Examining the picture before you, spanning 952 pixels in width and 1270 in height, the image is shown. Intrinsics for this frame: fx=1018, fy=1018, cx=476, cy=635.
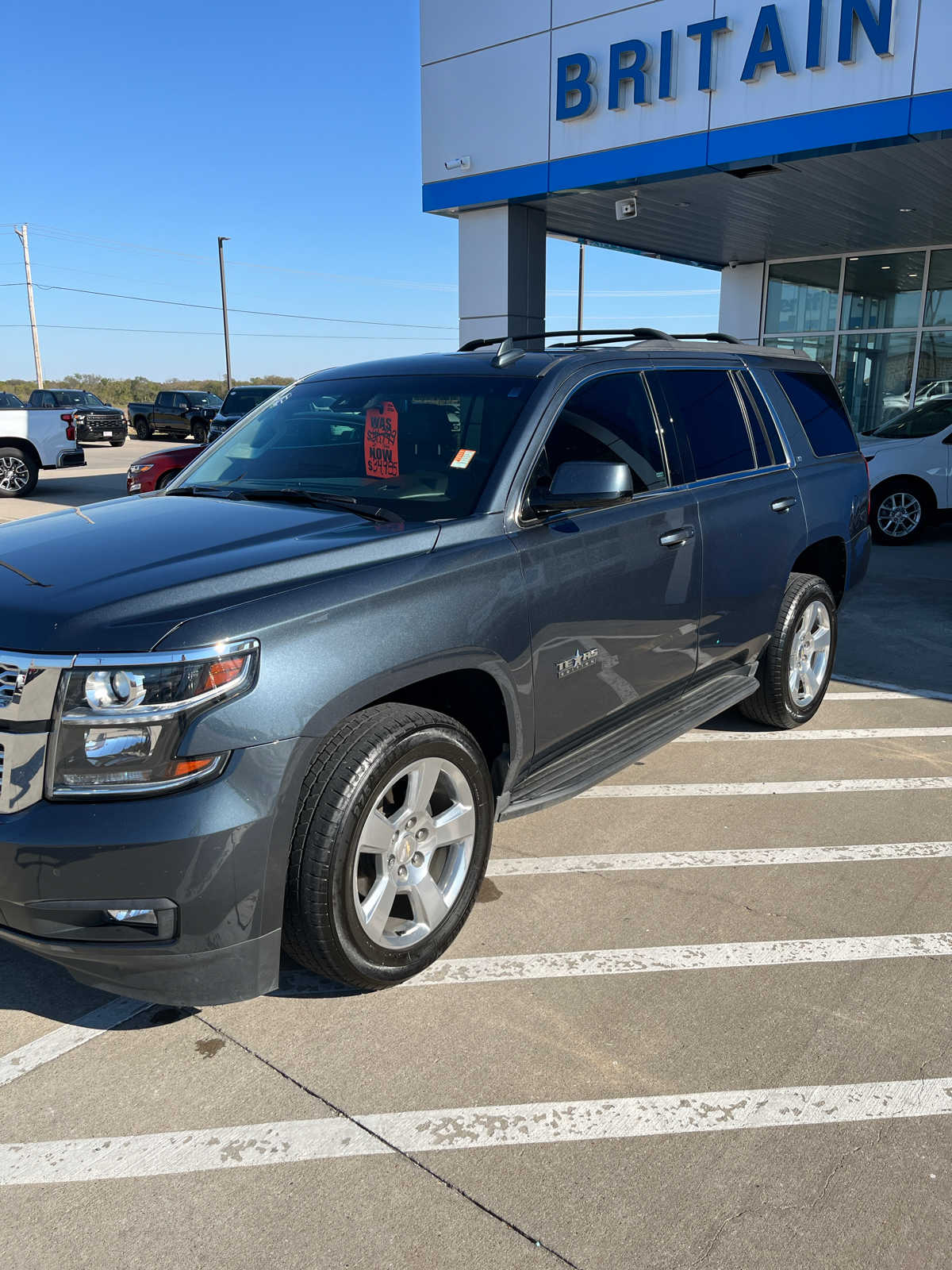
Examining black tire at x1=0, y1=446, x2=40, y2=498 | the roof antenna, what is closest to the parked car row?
the roof antenna

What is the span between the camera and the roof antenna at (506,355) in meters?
4.00

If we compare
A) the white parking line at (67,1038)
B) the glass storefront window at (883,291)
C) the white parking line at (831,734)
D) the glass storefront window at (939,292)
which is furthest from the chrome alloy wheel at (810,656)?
the glass storefront window at (883,291)

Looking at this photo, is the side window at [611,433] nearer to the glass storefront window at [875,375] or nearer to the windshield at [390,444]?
the windshield at [390,444]

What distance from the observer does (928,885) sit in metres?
3.83

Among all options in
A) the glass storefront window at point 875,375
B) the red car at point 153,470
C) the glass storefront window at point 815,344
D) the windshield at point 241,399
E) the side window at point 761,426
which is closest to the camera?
the side window at point 761,426

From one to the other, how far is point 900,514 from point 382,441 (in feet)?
31.9

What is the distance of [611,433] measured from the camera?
4.02 metres

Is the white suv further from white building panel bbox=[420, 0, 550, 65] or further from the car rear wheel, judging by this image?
white building panel bbox=[420, 0, 550, 65]

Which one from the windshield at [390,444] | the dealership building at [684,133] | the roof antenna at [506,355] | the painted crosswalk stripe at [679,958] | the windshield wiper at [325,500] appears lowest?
the painted crosswalk stripe at [679,958]

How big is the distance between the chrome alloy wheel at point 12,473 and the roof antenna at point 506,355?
15.8 m

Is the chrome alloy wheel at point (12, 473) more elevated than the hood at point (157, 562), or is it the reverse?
the hood at point (157, 562)

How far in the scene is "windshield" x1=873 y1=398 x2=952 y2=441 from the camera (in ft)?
39.0

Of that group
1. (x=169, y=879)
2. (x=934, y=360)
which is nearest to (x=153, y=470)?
(x=169, y=879)

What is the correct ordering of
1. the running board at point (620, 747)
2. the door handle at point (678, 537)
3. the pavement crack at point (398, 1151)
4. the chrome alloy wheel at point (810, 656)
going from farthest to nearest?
the chrome alloy wheel at point (810, 656)
the door handle at point (678, 537)
the running board at point (620, 747)
the pavement crack at point (398, 1151)
